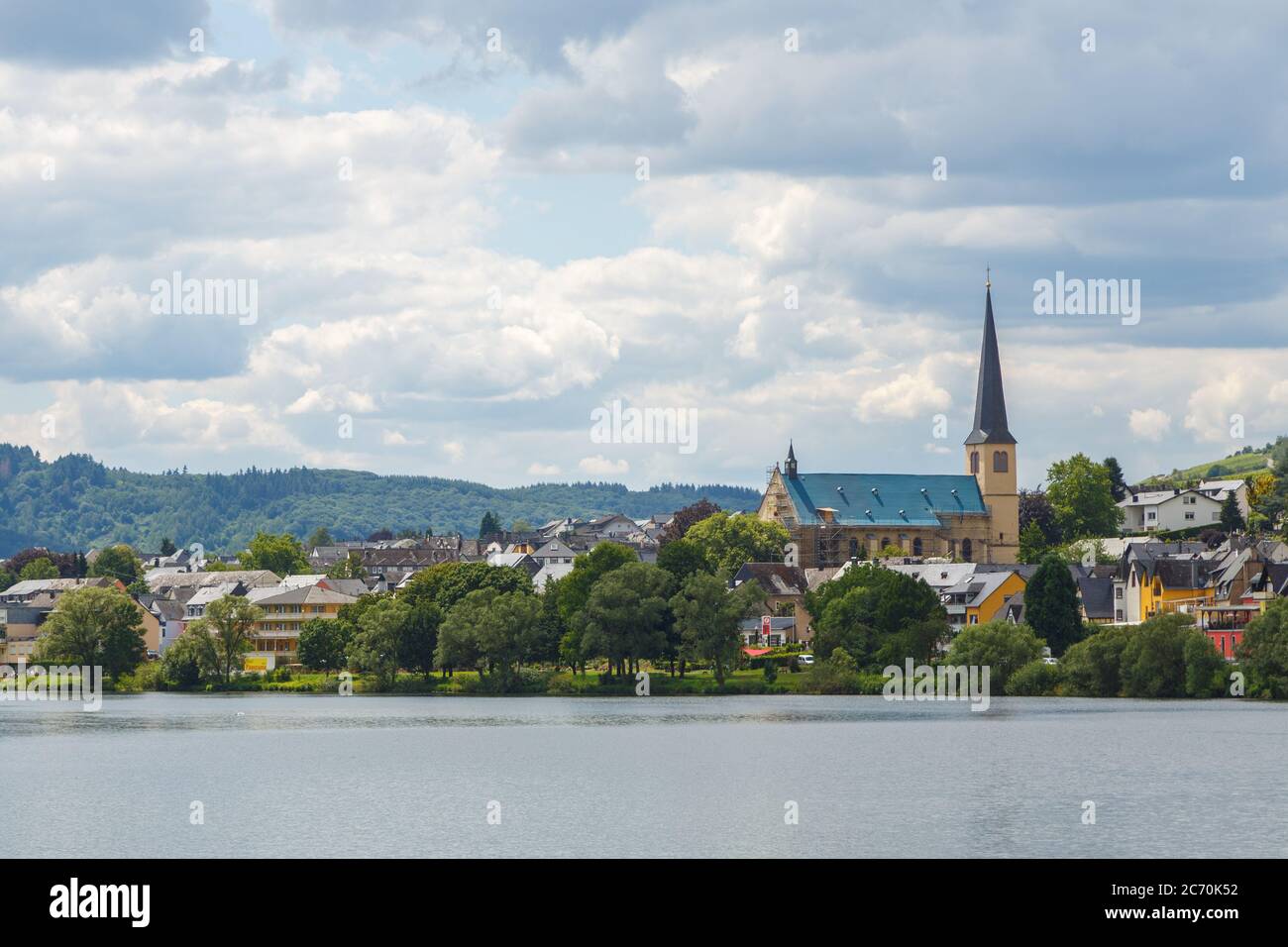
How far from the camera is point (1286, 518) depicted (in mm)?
149750

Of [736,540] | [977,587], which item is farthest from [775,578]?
[977,587]

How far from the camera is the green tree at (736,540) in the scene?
174 meters

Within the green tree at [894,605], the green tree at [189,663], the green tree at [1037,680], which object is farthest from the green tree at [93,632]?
the green tree at [1037,680]

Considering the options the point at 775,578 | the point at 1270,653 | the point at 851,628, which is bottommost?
the point at 1270,653

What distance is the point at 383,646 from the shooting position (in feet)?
391

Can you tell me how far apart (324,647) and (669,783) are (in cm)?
7372

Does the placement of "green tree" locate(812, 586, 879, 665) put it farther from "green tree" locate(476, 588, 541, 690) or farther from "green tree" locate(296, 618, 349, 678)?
"green tree" locate(296, 618, 349, 678)

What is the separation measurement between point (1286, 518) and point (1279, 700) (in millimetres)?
65250

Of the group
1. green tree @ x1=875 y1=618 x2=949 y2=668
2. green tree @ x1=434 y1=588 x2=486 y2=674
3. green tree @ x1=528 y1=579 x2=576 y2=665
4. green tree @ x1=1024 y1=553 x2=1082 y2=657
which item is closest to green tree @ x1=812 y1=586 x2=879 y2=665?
green tree @ x1=875 y1=618 x2=949 y2=668

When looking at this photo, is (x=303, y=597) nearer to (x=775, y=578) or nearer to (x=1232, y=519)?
(x=775, y=578)
